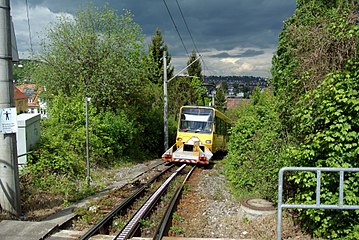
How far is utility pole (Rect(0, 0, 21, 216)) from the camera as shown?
654 cm

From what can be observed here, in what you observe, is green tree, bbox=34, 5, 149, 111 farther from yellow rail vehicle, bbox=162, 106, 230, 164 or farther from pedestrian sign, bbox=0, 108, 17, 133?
pedestrian sign, bbox=0, 108, 17, 133

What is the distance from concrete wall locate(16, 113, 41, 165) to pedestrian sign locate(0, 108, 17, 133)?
8.82 feet

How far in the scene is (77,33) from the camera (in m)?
18.5

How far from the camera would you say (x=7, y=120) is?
6.54 meters

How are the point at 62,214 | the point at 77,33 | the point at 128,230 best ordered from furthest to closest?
the point at 77,33, the point at 62,214, the point at 128,230

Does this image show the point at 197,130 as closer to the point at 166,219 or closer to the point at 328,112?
Result: the point at 166,219

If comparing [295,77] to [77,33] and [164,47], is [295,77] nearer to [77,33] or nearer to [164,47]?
[77,33]

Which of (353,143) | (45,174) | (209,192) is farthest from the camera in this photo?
(209,192)

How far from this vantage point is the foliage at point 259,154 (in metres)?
7.82

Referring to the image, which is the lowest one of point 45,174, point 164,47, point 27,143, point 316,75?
point 45,174

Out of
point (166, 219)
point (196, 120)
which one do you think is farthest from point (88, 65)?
point (166, 219)

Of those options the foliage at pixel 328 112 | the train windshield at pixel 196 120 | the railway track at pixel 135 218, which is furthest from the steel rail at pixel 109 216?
the train windshield at pixel 196 120

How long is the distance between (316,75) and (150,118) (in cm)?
1882

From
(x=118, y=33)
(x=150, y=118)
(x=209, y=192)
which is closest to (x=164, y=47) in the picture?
(x=150, y=118)
